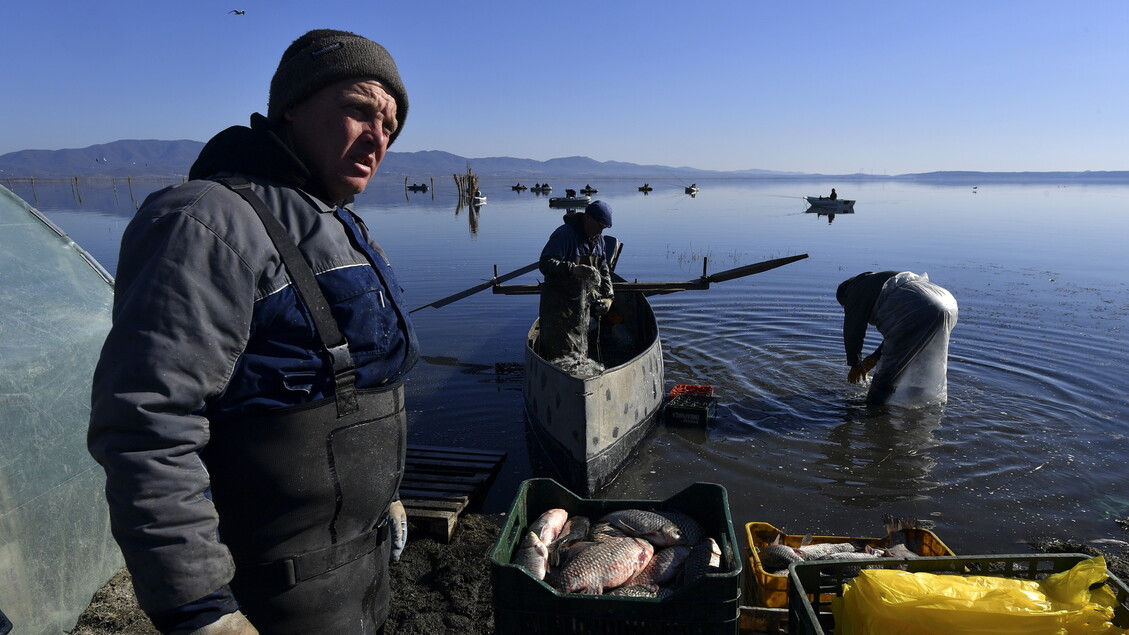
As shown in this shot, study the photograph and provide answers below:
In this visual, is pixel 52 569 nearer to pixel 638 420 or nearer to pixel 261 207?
pixel 261 207

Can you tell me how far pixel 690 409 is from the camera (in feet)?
28.7

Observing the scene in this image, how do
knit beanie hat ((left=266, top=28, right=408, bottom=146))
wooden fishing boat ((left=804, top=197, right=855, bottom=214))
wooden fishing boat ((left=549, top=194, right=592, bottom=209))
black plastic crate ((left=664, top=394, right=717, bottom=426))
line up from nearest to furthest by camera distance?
knit beanie hat ((left=266, top=28, right=408, bottom=146)) < black plastic crate ((left=664, top=394, right=717, bottom=426)) < wooden fishing boat ((left=804, top=197, right=855, bottom=214)) < wooden fishing boat ((left=549, top=194, right=592, bottom=209))

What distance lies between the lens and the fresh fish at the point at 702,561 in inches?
116

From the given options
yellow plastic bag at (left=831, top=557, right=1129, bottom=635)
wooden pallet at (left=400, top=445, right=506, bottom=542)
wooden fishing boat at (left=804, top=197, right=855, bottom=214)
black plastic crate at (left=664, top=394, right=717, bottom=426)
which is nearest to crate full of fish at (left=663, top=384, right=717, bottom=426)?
black plastic crate at (left=664, top=394, right=717, bottom=426)

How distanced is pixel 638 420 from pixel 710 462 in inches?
40.7

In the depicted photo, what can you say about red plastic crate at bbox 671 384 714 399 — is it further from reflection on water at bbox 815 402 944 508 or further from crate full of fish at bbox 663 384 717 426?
reflection on water at bbox 815 402 944 508

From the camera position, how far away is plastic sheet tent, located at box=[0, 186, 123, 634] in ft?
11.6

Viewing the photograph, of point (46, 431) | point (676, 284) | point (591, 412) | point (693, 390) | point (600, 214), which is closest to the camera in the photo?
point (46, 431)

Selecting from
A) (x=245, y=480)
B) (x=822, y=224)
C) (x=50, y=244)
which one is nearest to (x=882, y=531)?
(x=245, y=480)

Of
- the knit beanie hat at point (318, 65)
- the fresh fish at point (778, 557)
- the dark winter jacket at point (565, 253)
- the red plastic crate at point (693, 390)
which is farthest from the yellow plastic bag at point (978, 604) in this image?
the red plastic crate at point (693, 390)

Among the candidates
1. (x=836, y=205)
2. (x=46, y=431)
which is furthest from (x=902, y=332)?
(x=836, y=205)

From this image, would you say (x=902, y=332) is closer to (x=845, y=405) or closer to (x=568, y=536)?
(x=845, y=405)

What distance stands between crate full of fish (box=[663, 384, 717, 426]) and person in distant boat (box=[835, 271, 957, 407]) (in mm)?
2004

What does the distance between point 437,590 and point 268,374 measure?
12.4 ft
